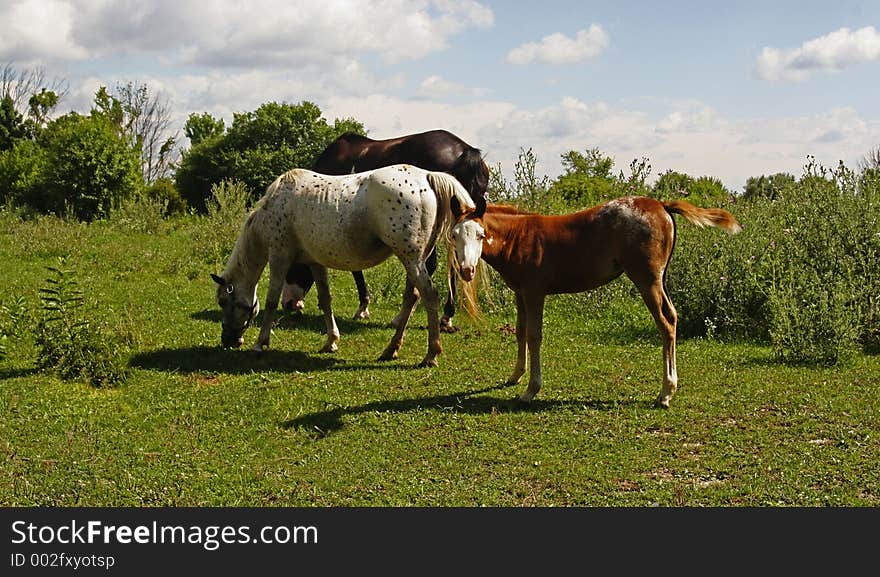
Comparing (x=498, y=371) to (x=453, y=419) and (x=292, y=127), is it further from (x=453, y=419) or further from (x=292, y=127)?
(x=292, y=127)

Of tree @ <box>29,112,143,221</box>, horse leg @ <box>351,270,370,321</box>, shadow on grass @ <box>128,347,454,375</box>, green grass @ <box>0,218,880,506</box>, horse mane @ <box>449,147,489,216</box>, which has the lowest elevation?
green grass @ <box>0,218,880,506</box>

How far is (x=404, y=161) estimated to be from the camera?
37.7 feet

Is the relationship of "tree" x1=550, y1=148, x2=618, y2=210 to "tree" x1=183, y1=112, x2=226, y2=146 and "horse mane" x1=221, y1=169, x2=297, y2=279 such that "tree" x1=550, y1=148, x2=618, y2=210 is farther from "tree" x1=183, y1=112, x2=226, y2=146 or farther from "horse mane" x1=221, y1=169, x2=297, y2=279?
"tree" x1=183, y1=112, x2=226, y2=146

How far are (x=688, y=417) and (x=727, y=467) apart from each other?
124cm

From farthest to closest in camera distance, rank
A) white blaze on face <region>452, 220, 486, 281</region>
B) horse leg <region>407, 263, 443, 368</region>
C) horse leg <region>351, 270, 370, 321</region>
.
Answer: horse leg <region>351, 270, 370, 321</region>
horse leg <region>407, 263, 443, 368</region>
white blaze on face <region>452, 220, 486, 281</region>

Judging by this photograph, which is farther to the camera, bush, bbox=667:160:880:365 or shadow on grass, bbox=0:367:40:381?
bush, bbox=667:160:880:365

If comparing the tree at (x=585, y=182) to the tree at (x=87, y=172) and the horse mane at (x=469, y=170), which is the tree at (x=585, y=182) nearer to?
the horse mane at (x=469, y=170)

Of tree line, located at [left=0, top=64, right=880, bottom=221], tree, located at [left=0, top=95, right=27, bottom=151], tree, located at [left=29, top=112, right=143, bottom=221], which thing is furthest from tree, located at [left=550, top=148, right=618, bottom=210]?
tree, located at [left=0, top=95, right=27, bottom=151]

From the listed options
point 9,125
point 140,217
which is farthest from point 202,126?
point 140,217

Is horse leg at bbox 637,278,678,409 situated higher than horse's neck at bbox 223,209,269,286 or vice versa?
horse's neck at bbox 223,209,269,286

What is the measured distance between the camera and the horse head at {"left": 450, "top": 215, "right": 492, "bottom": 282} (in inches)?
296

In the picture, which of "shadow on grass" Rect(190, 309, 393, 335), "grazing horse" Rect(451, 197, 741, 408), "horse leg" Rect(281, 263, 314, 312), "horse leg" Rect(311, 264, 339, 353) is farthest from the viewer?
"horse leg" Rect(281, 263, 314, 312)

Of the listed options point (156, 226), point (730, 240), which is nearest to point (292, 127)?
point (156, 226)

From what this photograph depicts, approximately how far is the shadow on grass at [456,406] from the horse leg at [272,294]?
7.80ft
